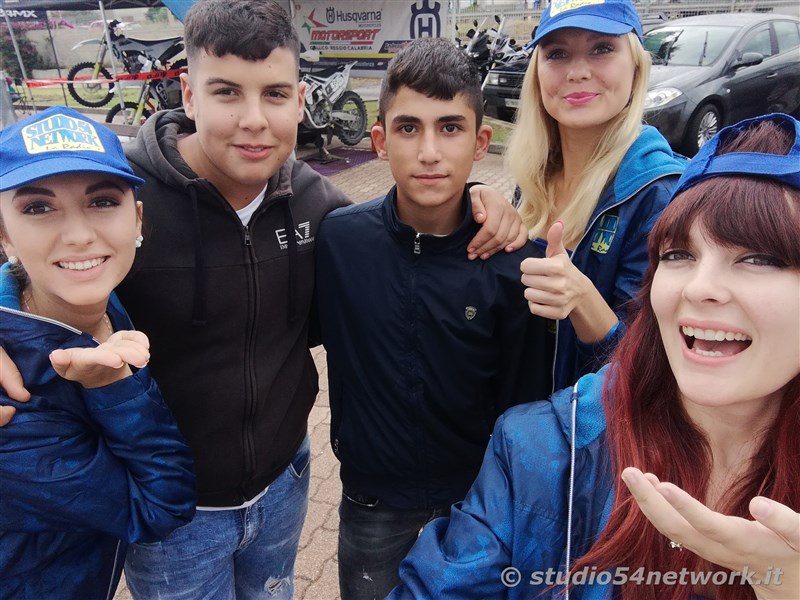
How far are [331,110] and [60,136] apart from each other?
29.0ft

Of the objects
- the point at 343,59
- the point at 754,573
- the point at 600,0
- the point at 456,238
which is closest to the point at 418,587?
the point at 754,573

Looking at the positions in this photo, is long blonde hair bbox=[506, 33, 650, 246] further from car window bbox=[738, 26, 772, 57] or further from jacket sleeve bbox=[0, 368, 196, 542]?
car window bbox=[738, 26, 772, 57]

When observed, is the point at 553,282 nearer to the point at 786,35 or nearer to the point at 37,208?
the point at 37,208

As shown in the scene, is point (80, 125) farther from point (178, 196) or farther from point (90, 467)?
point (90, 467)

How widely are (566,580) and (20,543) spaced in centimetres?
124

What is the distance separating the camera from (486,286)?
1.82 meters

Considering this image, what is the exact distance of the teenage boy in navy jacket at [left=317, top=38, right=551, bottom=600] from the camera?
1824mm

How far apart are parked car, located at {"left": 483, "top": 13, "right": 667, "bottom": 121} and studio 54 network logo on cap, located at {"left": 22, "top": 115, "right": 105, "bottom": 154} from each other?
32.5 feet

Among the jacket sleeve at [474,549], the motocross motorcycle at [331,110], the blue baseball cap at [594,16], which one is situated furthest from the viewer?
the motocross motorcycle at [331,110]

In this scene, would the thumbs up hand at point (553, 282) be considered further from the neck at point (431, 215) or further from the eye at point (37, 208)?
the eye at point (37, 208)

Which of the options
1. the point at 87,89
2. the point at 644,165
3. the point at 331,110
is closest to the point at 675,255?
the point at 644,165

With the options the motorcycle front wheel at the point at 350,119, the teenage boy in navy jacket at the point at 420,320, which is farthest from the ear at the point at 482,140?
the motorcycle front wheel at the point at 350,119

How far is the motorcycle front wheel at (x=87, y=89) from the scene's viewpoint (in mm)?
13297

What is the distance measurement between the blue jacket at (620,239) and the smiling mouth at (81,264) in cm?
138
